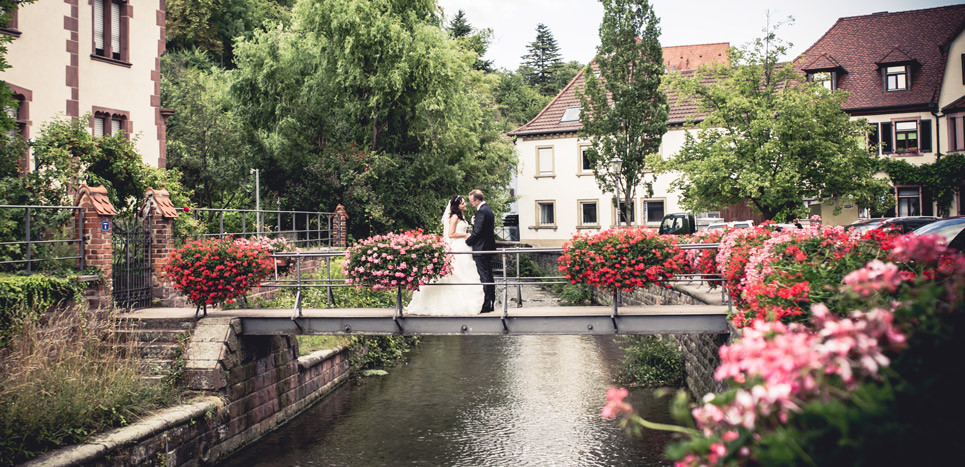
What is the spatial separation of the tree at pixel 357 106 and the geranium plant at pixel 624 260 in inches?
557

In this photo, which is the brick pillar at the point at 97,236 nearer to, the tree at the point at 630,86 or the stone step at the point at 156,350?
the stone step at the point at 156,350

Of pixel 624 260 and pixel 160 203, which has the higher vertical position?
pixel 160 203

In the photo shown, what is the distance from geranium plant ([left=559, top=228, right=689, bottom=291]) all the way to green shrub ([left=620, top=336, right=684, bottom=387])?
227 inches

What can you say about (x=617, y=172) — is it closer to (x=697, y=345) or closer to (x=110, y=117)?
(x=697, y=345)

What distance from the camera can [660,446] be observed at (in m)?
11.3

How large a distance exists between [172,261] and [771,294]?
8086 mm

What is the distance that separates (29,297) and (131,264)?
2.90 meters

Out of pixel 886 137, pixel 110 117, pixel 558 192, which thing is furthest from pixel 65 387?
pixel 886 137

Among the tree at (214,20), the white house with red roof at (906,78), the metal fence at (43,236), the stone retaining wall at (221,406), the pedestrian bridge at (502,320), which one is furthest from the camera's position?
the tree at (214,20)

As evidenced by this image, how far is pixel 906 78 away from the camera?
36.5m

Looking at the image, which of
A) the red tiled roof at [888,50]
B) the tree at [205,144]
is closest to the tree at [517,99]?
the red tiled roof at [888,50]

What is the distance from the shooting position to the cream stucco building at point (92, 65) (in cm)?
1659

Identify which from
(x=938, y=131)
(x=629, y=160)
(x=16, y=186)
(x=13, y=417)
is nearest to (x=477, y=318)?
(x=13, y=417)

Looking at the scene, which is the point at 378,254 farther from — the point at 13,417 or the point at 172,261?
the point at 13,417
